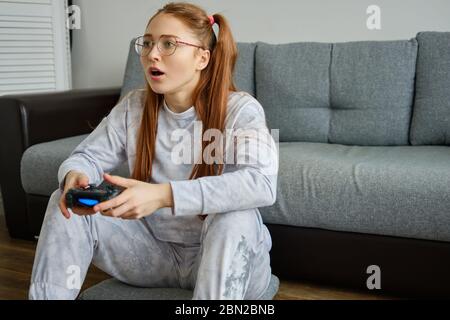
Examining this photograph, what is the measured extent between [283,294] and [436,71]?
0.93 metres

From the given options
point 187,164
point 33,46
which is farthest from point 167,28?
point 33,46

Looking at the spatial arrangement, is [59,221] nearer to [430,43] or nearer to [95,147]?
[95,147]

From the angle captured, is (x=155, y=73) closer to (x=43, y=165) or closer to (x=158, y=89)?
(x=158, y=89)

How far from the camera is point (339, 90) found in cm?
217

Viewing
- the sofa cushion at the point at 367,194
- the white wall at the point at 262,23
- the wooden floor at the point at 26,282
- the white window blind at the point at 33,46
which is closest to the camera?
the sofa cushion at the point at 367,194

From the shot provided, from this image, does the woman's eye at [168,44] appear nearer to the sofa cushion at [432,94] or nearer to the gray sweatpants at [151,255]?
the gray sweatpants at [151,255]

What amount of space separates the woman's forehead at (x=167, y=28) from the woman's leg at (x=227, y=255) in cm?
43

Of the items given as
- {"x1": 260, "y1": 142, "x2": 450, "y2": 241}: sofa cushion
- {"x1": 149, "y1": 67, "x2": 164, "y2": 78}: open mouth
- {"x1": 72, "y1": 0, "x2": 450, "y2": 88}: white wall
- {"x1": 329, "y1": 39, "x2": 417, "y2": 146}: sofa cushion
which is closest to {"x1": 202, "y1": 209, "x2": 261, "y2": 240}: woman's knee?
{"x1": 149, "y1": 67, "x2": 164, "y2": 78}: open mouth

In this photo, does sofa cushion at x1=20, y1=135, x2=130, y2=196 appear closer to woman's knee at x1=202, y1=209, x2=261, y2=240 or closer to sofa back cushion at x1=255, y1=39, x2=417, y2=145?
sofa back cushion at x1=255, y1=39, x2=417, y2=145

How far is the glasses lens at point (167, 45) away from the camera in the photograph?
4.48 feet

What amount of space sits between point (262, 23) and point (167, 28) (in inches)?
55.3

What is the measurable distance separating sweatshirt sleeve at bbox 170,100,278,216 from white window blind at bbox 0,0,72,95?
1945mm

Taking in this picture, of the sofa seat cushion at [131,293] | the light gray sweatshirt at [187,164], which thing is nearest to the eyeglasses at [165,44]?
the light gray sweatshirt at [187,164]

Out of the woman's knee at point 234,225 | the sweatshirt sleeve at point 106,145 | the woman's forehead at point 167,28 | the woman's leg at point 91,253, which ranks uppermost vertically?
the woman's forehead at point 167,28
